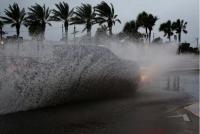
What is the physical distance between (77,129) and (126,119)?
1.85 metres

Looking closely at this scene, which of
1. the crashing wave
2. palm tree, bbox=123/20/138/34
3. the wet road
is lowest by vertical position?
the wet road

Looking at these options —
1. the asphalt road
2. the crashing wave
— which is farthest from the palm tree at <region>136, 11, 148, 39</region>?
the asphalt road

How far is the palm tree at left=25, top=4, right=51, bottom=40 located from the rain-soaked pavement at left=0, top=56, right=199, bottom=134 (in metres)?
43.2

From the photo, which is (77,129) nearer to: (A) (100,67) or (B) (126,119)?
(B) (126,119)

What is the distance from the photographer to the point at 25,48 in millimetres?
22438

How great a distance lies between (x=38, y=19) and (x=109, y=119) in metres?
47.9

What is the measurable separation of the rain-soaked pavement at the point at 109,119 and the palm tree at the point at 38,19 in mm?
43238

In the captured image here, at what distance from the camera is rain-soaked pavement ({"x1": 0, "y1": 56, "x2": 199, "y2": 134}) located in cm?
984

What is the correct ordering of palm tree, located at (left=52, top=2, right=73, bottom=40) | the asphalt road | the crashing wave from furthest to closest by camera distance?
palm tree, located at (left=52, top=2, right=73, bottom=40) < the crashing wave < the asphalt road

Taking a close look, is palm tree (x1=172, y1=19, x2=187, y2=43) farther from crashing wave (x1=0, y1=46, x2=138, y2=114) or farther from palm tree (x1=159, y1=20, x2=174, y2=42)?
crashing wave (x1=0, y1=46, x2=138, y2=114)

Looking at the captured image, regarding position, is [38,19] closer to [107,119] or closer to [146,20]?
[146,20]

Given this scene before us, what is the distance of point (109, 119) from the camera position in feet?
37.5

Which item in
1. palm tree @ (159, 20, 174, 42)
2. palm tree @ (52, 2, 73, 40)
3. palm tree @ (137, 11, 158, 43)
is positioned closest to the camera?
palm tree @ (52, 2, 73, 40)

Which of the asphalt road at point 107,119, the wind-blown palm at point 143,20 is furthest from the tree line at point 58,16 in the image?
the asphalt road at point 107,119
